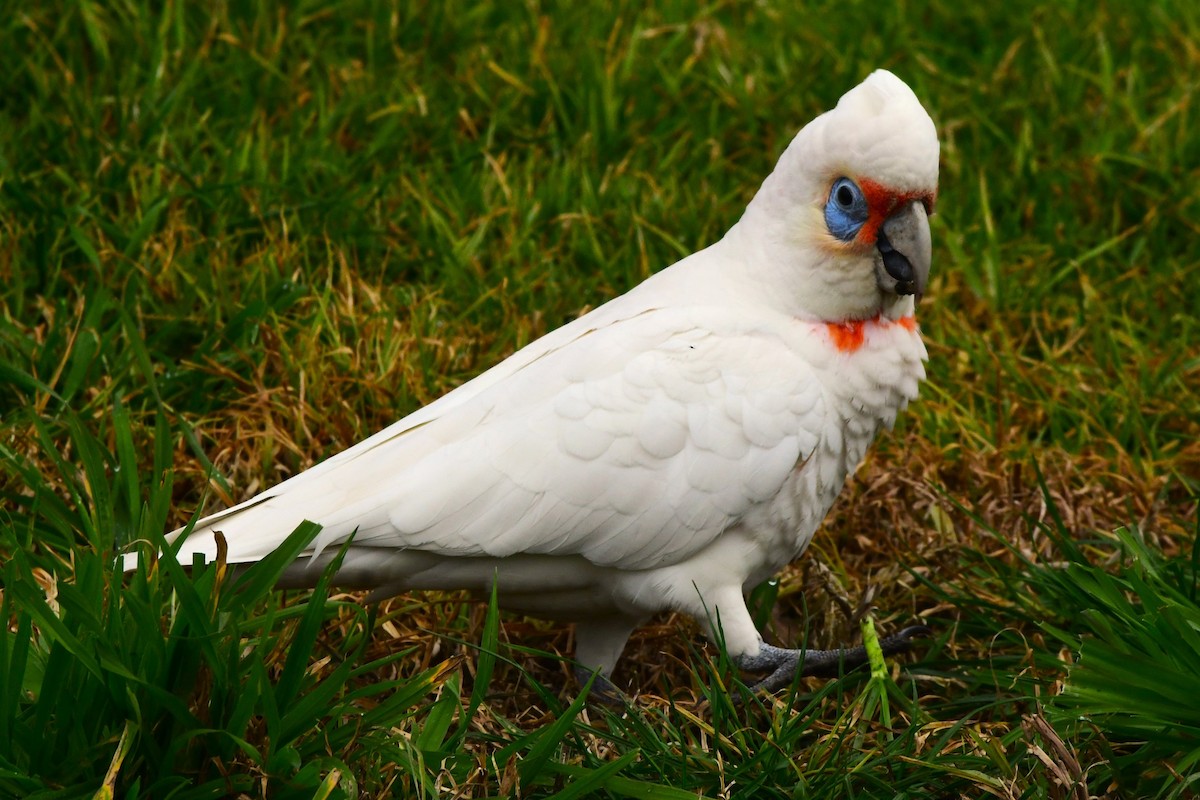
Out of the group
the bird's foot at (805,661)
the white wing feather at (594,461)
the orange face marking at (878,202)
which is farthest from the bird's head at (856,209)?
the bird's foot at (805,661)

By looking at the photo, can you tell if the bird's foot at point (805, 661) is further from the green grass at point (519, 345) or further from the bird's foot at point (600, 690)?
the bird's foot at point (600, 690)

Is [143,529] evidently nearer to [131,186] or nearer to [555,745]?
[555,745]

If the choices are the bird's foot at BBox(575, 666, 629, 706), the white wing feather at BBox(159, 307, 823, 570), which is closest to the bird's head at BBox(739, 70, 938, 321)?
the white wing feather at BBox(159, 307, 823, 570)

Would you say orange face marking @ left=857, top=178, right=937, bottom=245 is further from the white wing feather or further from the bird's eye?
the white wing feather

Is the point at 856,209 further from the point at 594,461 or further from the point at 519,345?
the point at 519,345

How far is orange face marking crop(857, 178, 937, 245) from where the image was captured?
247 cm

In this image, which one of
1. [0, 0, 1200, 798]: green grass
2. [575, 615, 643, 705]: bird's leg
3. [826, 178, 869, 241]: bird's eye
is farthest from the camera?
[575, 615, 643, 705]: bird's leg

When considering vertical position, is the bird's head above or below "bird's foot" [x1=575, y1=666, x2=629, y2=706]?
above

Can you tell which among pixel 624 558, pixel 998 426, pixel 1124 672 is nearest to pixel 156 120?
pixel 624 558

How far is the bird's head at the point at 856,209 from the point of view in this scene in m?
2.44

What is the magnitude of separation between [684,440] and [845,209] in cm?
52

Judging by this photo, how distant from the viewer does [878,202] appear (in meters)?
2.48

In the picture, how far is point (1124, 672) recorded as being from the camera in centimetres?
217

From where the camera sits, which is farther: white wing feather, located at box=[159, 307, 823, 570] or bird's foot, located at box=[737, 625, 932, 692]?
bird's foot, located at box=[737, 625, 932, 692]
